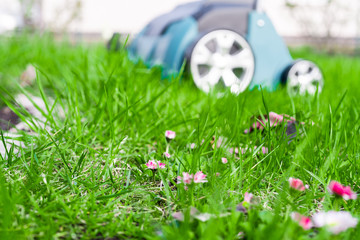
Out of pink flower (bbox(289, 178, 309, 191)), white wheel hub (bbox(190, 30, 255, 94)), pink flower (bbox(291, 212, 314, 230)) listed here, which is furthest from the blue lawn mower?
pink flower (bbox(291, 212, 314, 230))

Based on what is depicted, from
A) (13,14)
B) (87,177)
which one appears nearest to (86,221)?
(87,177)

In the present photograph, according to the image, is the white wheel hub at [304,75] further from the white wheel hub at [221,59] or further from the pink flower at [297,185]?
the pink flower at [297,185]

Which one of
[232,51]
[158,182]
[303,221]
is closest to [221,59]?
[232,51]

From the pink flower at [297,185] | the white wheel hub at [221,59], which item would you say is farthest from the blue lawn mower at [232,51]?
the pink flower at [297,185]

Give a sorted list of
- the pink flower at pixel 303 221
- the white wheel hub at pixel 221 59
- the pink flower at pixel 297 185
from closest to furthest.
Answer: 1. the pink flower at pixel 303 221
2. the pink flower at pixel 297 185
3. the white wheel hub at pixel 221 59

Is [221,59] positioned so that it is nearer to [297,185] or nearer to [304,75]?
[304,75]

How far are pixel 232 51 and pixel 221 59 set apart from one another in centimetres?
15

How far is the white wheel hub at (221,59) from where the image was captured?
6.54ft

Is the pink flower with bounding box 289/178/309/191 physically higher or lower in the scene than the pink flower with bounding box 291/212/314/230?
higher

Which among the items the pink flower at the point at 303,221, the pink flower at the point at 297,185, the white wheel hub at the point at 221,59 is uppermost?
the white wheel hub at the point at 221,59

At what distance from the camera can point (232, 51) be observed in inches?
84.3

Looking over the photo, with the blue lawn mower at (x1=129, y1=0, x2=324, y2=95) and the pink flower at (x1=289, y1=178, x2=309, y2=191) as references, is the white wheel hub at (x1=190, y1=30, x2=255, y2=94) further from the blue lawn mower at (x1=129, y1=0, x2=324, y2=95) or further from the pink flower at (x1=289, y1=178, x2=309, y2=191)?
the pink flower at (x1=289, y1=178, x2=309, y2=191)

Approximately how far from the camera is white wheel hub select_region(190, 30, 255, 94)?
199 centimetres

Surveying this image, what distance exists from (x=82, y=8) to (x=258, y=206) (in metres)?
4.91
